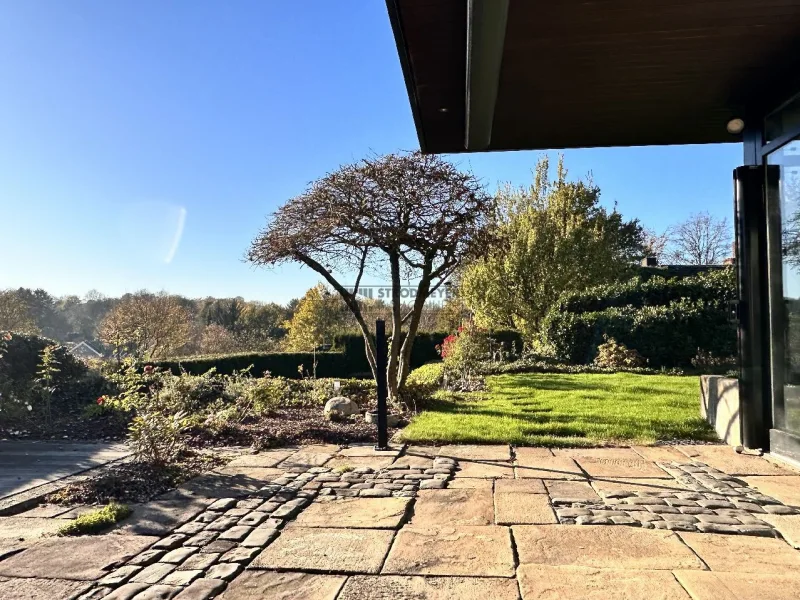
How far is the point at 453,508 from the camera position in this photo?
10.9 ft

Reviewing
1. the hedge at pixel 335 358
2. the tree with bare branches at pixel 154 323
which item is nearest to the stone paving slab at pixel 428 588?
the hedge at pixel 335 358

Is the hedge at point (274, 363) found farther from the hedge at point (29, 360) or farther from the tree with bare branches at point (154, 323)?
the hedge at point (29, 360)

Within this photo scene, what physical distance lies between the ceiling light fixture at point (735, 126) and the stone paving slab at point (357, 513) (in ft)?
13.5

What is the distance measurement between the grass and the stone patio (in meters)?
0.11

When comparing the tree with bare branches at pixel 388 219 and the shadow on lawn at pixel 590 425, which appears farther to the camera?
the tree with bare branches at pixel 388 219

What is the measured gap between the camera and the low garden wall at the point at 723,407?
16.5 feet

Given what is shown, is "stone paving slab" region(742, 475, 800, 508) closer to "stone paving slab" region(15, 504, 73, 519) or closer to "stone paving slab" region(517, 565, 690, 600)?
"stone paving slab" region(517, 565, 690, 600)

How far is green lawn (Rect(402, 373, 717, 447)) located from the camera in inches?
215

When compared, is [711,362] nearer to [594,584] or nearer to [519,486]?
[519,486]

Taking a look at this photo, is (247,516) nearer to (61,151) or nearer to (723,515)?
(723,515)

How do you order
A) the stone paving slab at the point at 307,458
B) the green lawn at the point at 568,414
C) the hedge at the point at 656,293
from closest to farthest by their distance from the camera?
the stone paving slab at the point at 307,458 → the green lawn at the point at 568,414 → the hedge at the point at 656,293

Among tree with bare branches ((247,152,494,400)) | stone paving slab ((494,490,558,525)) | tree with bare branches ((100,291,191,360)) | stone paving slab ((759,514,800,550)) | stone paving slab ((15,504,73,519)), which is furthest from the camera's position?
tree with bare branches ((100,291,191,360))

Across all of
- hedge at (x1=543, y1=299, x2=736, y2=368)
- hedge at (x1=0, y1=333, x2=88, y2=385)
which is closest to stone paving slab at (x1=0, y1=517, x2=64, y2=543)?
hedge at (x1=0, y1=333, x2=88, y2=385)

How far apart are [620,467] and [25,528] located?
3.94 meters
